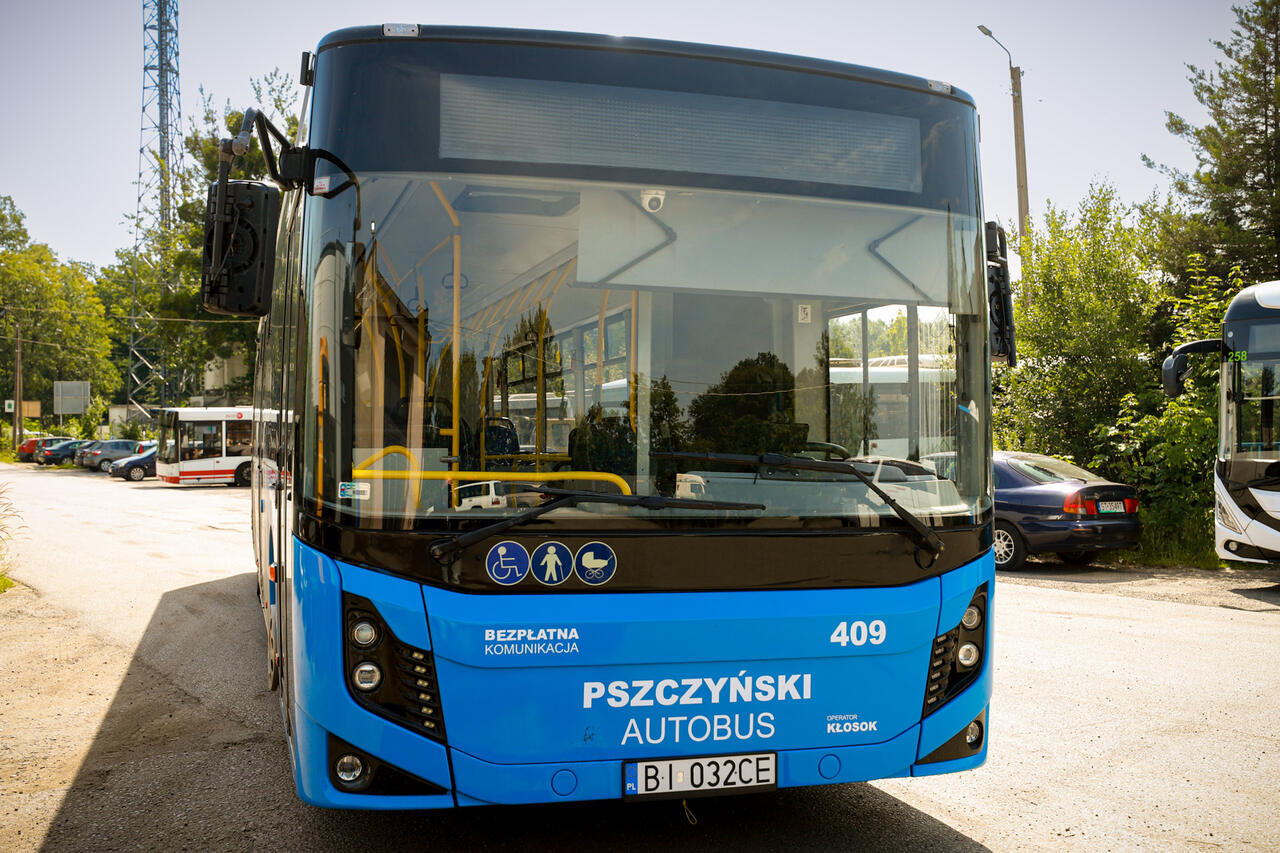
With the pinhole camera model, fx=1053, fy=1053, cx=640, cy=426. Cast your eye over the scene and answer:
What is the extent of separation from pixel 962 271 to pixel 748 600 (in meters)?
1.56

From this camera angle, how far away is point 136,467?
1598 inches

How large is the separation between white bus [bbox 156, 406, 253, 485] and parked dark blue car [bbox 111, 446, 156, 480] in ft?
20.4

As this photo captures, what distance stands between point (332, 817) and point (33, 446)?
6386 centimetres

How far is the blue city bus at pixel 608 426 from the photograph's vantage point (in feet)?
11.1

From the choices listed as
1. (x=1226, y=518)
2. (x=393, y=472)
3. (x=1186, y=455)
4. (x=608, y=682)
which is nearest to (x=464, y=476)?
(x=393, y=472)

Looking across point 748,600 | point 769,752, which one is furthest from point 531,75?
point 769,752

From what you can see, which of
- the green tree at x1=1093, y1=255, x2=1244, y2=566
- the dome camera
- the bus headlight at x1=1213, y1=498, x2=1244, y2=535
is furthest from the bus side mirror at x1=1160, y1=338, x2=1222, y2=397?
the dome camera

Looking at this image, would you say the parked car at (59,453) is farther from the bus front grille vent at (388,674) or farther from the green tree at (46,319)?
the bus front grille vent at (388,674)

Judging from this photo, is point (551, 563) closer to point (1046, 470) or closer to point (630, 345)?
point (630, 345)

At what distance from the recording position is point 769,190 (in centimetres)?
382

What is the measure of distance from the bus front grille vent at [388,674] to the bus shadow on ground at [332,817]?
0.62m

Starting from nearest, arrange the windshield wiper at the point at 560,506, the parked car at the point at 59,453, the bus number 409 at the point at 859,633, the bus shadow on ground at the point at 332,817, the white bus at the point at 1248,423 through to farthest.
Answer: the windshield wiper at the point at 560,506
the bus number 409 at the point at 859,633
the bus shadow on ground at the point at 332,817
the white bus at the point at 1248,423
the parked car at the point at 59,453

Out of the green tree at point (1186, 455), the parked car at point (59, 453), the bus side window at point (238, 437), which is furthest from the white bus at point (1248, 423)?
the parked car at point (59, 453)

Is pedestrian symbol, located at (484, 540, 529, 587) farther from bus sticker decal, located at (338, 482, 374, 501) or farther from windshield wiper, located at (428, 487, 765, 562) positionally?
bus sticker decal, located at (338, 482, 374, 501)
